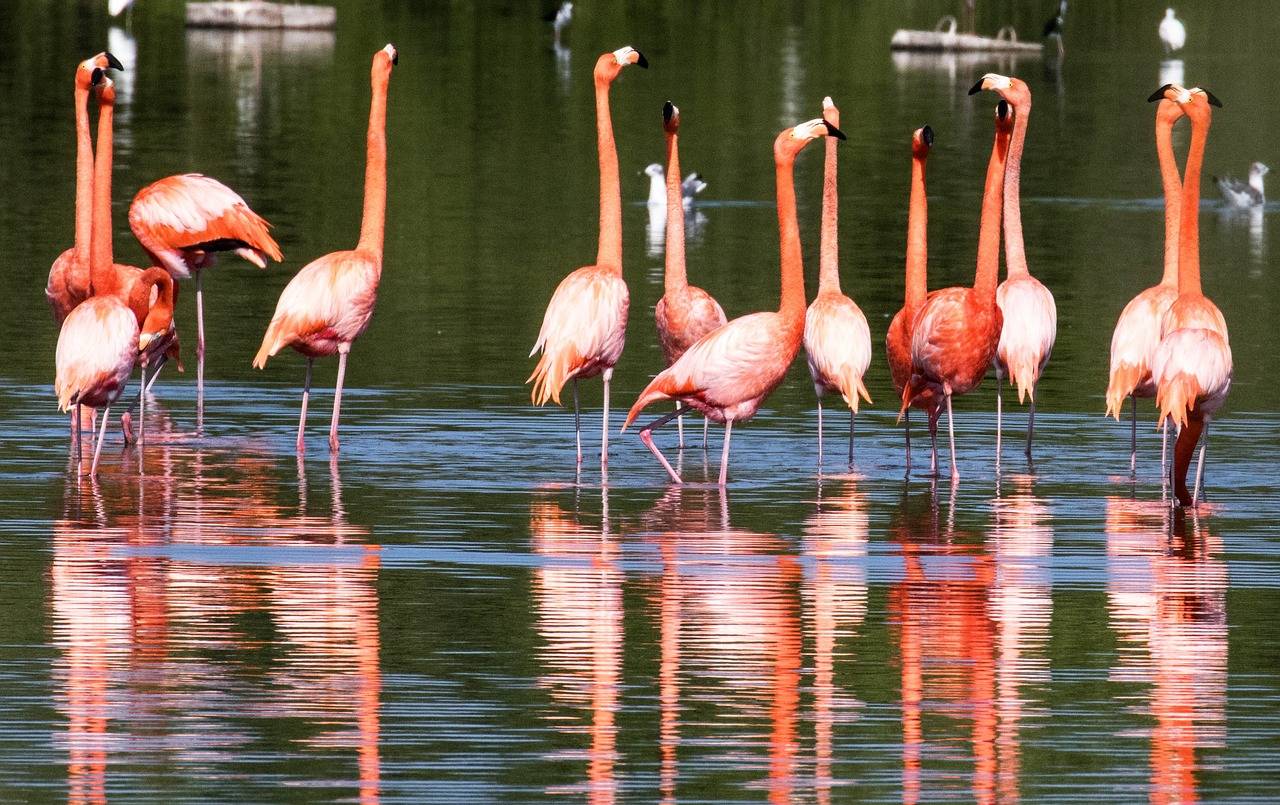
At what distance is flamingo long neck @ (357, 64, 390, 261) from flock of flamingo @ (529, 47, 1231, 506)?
4.22 ft

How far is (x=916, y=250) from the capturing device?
13016mm

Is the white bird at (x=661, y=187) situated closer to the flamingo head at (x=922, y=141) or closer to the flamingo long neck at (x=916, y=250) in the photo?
the flamingo long neck at (x=916, y=250)

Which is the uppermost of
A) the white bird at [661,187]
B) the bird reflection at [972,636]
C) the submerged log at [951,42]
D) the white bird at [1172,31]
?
the submerged log at [951,42]

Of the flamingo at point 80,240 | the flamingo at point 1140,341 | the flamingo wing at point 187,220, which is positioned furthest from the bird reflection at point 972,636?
the flamingo at point 80,240

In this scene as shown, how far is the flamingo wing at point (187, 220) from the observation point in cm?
1427

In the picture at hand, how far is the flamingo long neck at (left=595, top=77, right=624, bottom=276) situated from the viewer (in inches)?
506

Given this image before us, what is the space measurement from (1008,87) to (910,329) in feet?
4.63

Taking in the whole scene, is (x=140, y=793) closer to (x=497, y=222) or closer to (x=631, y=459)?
(x=631, y=459)

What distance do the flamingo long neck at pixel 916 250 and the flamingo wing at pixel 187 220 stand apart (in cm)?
384

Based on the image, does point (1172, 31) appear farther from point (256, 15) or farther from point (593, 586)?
point (593, 586)

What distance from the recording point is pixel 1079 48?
6328 centimetres

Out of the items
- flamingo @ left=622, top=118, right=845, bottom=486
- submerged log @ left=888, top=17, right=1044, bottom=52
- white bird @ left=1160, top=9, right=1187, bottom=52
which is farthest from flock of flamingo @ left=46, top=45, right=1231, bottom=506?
submerged log @ left=888, top=17, right=1044, bottom=52

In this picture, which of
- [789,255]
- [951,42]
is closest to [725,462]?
[789,255]

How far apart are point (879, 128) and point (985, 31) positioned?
29180 millimetres
